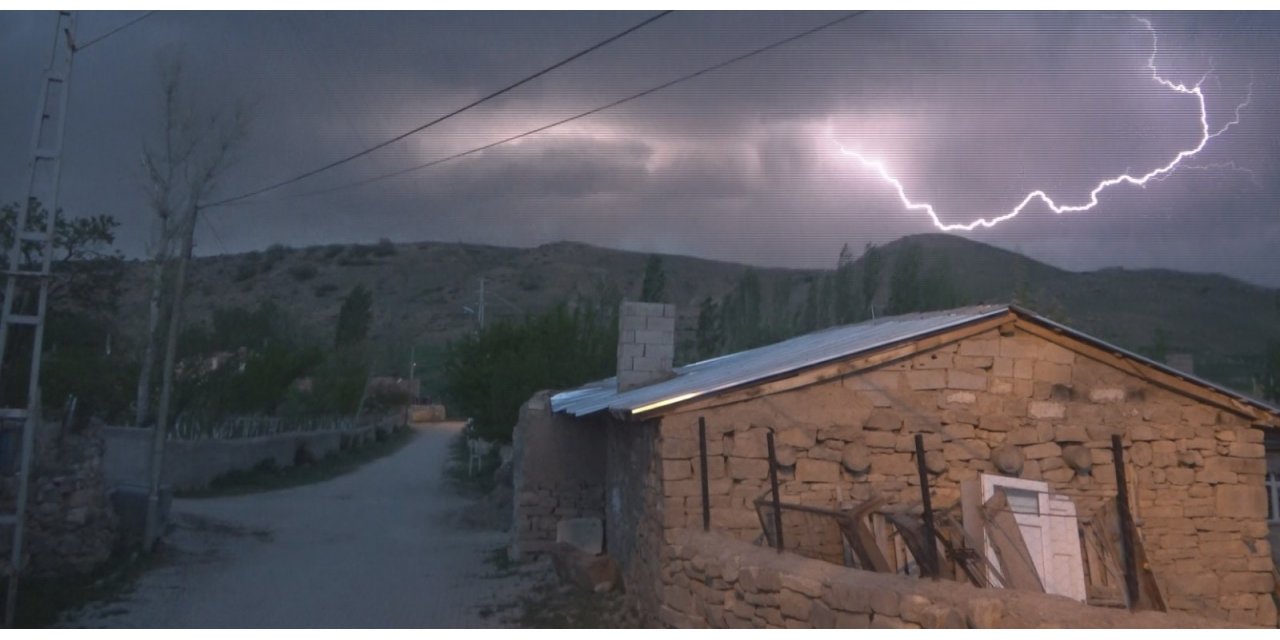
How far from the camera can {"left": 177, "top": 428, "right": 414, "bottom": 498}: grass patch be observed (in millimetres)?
24188

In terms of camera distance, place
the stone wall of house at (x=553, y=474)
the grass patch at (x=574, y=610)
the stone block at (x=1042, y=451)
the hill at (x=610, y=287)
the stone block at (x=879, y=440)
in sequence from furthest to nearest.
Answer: the hill at (x=610, y=287) → the stone wall of house at (x=553, y=474) → the grass patch at (x=574, y=610) → the stone block at (x=1042, y=451) → the stone block at (x=879, y=440)

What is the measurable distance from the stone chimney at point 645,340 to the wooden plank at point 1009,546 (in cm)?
542

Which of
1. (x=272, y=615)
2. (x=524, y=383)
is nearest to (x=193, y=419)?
(x=524, y=383)

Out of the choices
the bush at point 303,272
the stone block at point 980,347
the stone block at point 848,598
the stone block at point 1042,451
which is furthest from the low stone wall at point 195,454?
the bush at point 303,272

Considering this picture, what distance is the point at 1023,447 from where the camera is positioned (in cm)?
968

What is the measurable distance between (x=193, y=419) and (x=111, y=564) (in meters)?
12.3

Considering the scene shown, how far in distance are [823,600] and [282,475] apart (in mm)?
24030

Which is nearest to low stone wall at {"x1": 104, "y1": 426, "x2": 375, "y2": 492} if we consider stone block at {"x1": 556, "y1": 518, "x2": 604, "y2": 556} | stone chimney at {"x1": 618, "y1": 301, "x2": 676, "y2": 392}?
stone block at {"x1": 556, "y1": 518, "x2": 604, "y2": 556}

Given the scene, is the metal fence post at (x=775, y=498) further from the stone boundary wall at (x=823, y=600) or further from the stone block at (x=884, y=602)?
the stone block at (x=884, y=602)

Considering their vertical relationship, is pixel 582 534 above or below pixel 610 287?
below

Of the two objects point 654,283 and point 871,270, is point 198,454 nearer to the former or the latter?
point 654,283

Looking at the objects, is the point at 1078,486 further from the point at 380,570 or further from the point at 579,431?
the point at 380,570

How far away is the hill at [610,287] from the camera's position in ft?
96.8

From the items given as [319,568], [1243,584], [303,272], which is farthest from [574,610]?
[303,272]
